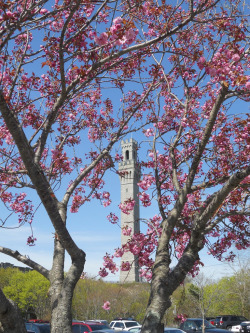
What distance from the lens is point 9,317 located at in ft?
12.9

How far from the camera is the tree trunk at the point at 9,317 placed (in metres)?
3.85

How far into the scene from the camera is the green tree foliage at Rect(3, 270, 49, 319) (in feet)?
127

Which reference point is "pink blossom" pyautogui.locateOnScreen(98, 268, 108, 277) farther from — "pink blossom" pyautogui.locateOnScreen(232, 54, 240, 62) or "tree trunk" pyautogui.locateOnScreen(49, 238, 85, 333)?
"pink blossom" pyautogui.locateOnScreen(232, 54, 240, 62)

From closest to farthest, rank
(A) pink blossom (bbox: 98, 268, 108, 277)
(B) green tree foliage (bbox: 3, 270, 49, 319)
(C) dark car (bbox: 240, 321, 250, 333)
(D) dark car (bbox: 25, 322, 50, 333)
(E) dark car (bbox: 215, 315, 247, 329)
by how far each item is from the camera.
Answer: (A) pink blossom (bbox: 98, 268, 108, 277) → (D) dark car (bbox: 25, 322, 50, 333) → (C) dark car (bbox: 240, 321, 250, 333) → (E) dark car (bbox: 215, 315, 247, 329) → (B) green tree foliage (bbox: 3, 270, 49, 319)

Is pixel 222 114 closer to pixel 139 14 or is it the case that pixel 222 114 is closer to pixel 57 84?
pixel 139 14

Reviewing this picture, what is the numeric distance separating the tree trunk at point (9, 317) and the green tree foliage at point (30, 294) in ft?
121

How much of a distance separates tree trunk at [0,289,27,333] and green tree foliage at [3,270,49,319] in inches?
1452

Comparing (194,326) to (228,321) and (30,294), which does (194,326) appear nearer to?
(228,321)

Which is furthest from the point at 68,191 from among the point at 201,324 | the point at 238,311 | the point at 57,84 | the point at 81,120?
the point at 238,311

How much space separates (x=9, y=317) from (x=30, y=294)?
125 ft

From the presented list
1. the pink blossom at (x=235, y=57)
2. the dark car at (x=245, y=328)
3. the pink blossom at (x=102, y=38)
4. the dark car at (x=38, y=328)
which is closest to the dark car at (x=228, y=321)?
the dark car at (x=245, y=328)

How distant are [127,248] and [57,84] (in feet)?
11.4

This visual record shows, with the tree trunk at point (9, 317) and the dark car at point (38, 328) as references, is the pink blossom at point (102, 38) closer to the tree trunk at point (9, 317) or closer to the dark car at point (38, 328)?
→ the tree trunk at point (9, 317)

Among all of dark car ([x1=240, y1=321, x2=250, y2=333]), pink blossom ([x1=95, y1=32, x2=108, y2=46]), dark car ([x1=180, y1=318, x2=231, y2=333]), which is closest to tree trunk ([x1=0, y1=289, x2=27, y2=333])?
pink blossom ([x1=95, y1=32, x2=108, y2=46])
